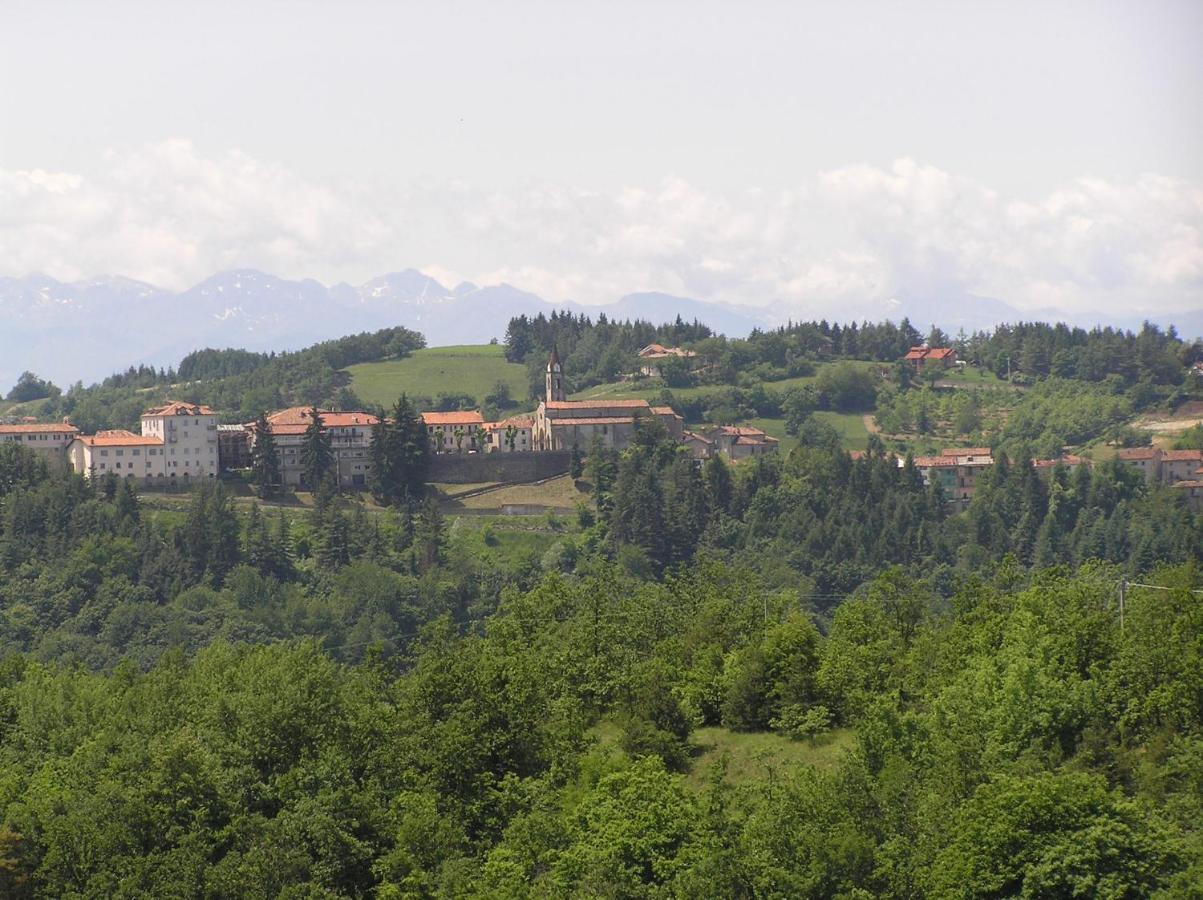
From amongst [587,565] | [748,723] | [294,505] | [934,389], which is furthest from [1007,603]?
[934,389]

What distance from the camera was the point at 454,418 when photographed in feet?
440

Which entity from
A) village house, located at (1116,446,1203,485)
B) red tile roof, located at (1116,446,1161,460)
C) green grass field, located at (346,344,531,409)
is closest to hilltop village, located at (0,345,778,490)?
green grass field, located at (346,344,531,409)

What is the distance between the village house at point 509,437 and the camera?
128 m

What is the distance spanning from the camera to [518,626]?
56844 mm

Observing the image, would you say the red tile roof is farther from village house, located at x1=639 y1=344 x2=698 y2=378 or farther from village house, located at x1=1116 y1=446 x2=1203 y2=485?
village house, located at x1=639 y1=344 x2=698 y2=378

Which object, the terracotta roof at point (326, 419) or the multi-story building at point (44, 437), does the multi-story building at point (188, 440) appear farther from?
the multi-story building at point (44, 437)

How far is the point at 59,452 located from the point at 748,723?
84784 millimetres

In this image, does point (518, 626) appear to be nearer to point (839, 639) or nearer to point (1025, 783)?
point (839, 639)

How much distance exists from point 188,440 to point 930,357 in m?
80.0

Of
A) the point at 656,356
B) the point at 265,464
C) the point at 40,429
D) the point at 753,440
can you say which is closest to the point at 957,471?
the point at 753,440

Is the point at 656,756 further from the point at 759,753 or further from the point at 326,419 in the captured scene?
the point at 326,419

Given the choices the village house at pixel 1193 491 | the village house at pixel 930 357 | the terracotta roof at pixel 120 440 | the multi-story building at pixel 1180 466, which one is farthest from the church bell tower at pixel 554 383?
the village house at pixel 1193 491

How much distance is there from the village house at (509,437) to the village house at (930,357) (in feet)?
170

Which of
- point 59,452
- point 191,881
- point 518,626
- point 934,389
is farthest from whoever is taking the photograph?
point 934,389
